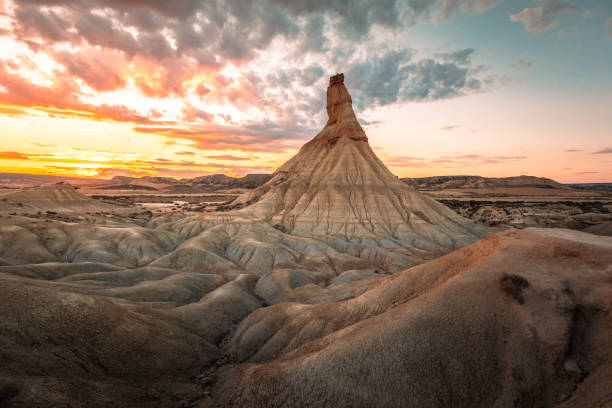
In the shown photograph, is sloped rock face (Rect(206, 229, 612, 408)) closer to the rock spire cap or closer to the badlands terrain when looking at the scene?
the badlands terrain

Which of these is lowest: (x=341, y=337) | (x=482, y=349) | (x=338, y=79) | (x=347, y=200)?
(x=341, y=337)

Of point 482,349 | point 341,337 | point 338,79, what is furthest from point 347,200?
point 482,349

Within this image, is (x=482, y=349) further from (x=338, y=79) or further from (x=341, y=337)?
(x=338, y=79)

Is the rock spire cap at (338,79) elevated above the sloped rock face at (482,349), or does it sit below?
above

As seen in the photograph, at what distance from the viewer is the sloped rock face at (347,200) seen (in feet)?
214

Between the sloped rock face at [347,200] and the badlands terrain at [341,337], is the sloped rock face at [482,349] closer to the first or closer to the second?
the badlands terrain at [341,337]

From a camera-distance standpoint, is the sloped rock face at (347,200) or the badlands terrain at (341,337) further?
the sloped rock face at (347,200)

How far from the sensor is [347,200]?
7162 centimetres

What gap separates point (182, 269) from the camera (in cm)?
4400

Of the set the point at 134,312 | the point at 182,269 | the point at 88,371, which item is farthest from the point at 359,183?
the point at 88,371

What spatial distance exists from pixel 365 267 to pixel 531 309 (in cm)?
3746

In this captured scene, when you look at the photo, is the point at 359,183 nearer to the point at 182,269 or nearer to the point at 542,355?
the point at 182,269

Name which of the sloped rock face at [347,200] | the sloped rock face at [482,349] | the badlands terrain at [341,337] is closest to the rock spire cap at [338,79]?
the sloped rock face at [347,200]

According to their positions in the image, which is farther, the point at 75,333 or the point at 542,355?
the point at 75,333
